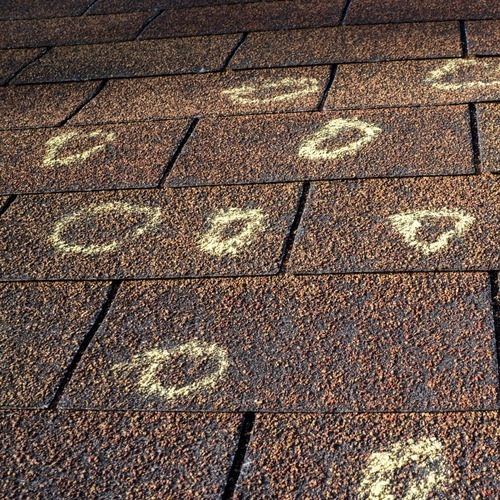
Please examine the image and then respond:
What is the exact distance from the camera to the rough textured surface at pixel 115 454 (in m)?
2.20

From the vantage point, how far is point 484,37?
477 cm

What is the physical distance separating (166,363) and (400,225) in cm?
105

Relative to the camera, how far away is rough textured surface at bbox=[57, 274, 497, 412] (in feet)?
7.90

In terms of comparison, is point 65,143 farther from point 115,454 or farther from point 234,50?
Answer: point 115,454

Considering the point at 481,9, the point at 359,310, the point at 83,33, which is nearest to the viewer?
the point at 359,310

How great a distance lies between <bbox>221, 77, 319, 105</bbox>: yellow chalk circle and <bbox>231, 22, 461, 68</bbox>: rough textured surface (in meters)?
0.27

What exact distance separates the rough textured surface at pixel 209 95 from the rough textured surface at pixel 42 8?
1740 millimetres

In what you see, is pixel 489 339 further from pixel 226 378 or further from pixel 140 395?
pixel 140 395

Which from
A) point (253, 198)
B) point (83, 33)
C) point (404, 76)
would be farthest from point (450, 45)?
point (83, 33)

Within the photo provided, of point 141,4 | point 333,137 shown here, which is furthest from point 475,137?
point 141,4

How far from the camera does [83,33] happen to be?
224 inches

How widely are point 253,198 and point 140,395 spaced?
1178 mm

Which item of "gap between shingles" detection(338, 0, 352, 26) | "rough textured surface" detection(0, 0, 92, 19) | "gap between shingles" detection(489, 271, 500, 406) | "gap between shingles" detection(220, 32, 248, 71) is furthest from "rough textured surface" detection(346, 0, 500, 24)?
"gap between shingles" detection(489, 271, 500, 406)

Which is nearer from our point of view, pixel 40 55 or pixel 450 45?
pixel 450 45
